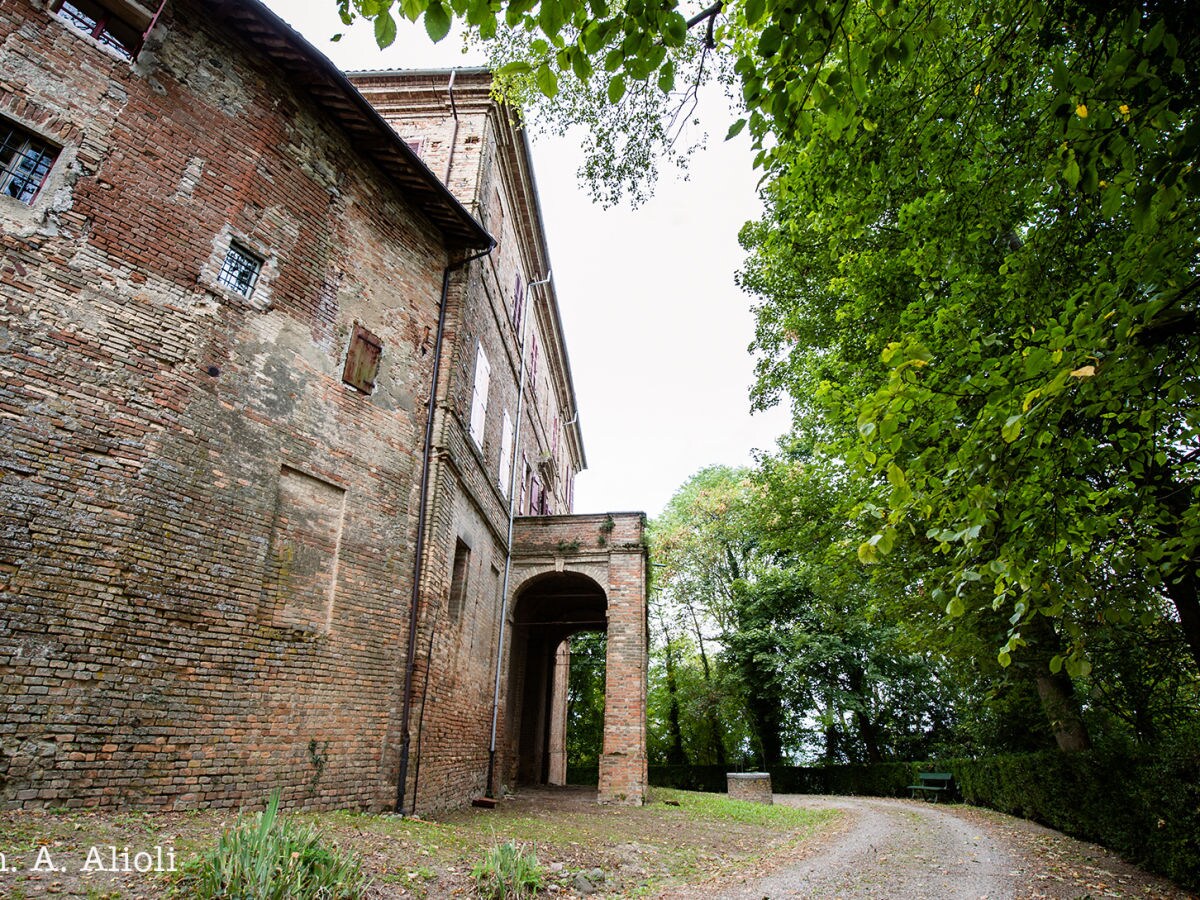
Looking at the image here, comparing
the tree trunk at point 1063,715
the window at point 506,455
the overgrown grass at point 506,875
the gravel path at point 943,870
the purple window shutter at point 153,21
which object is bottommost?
the gravel path at point 943,870

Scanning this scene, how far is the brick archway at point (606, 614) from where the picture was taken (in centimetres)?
1484

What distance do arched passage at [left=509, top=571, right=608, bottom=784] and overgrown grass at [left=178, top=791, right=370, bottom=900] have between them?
12.5m

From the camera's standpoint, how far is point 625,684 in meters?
15.4

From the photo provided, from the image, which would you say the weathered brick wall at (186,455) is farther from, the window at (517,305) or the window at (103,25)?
the window at (517,305)

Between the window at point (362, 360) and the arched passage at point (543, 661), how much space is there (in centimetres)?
879

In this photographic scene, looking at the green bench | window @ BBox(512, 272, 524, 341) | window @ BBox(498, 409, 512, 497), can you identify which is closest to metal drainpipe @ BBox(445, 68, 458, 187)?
window @ BBox(512, 272, 524, 341)

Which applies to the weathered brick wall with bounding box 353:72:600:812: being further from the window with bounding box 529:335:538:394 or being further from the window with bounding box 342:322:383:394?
the window with bounding box 342:322:383:394

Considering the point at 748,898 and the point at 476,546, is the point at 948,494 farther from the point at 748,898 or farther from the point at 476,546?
the point at 476,546

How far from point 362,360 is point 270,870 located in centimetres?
738

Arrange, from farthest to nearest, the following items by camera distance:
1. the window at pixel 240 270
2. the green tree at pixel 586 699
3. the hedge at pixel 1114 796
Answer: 1. the green tree at pixel 586 699
2. the window at pixel 240 270
3. the hedge at pixel 1114 796

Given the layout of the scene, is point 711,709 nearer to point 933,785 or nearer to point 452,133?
point 933,785

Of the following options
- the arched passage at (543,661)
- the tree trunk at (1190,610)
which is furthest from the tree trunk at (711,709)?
the tree trunk at (1190,610)

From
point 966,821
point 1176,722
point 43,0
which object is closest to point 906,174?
point 43,0

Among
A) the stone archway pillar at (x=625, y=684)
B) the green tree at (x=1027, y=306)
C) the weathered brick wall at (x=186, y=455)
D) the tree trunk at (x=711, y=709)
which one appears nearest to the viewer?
the green tree at (x=1027, y=306)
